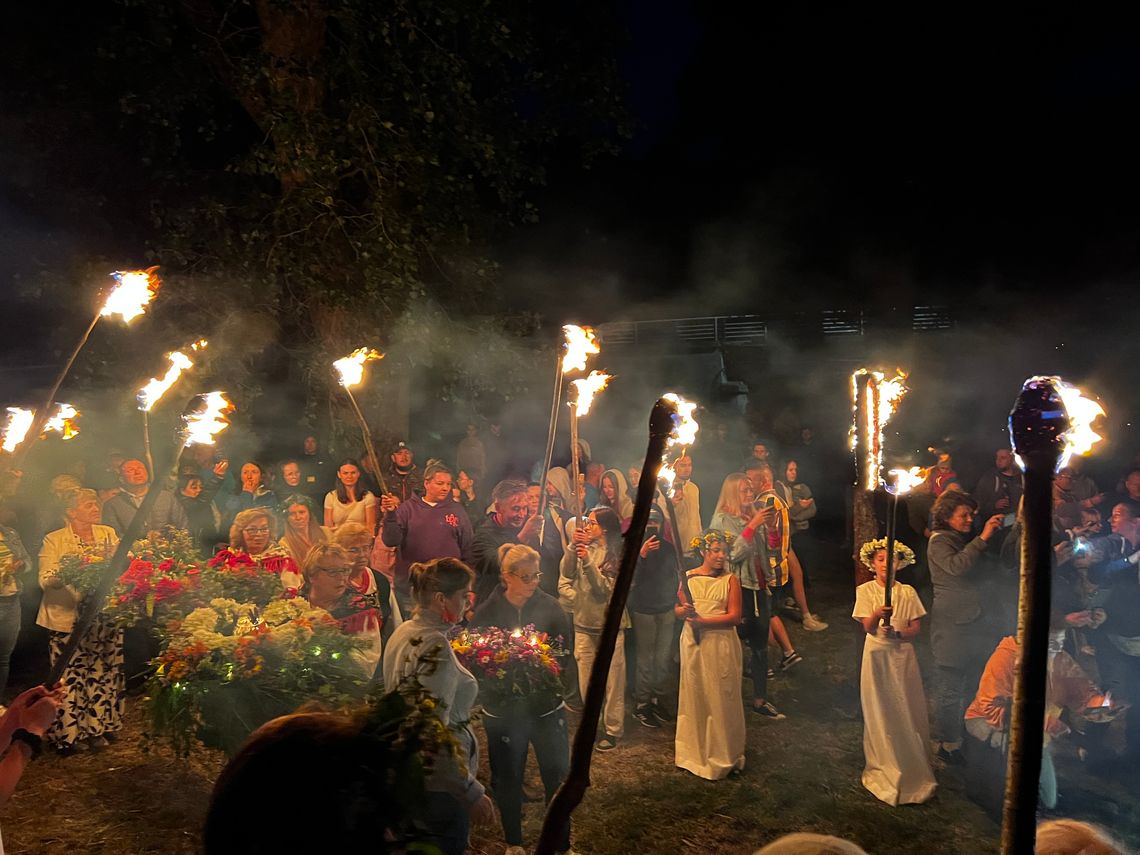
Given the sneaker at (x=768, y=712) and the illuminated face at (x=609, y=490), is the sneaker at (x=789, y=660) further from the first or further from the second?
the illuminated face at (x=609, y=490)

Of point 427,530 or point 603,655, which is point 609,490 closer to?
point 427,530

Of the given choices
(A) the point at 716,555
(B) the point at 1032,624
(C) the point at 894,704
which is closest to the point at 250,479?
(A) the point at 716,555

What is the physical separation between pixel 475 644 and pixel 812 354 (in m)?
16.1

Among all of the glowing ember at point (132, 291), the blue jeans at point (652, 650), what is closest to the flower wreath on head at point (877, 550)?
the blue jeans at point (652, 650)

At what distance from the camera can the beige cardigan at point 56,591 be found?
278 inches

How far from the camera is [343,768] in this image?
6.17 feet

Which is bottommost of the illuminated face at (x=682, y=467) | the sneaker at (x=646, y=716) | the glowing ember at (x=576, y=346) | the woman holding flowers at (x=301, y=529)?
the sneaker at (x=646, y=716)

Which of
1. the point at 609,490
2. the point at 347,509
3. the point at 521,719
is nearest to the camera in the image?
the point at 521,719

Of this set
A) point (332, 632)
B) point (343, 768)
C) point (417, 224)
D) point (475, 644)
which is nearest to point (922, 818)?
point (475, 644)

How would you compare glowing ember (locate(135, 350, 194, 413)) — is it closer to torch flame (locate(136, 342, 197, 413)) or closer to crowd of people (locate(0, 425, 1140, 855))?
torch flame (locate(136, 342, 197, 413))

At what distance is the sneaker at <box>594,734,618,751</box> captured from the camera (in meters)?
7.26

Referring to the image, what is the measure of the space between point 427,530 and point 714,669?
10.5 feet

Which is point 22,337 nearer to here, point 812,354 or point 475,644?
point 475,644

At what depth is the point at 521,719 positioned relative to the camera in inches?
203
